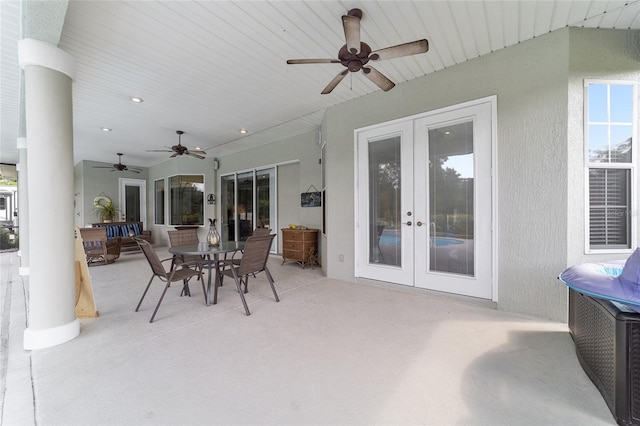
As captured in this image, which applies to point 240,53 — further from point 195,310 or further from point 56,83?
point 195,310

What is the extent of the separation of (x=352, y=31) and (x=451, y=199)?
2360 millimetres

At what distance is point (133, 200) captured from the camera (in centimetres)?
1029

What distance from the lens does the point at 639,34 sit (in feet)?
9.34

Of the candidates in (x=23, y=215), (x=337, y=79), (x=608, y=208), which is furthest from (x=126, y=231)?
(x=608, y=208)

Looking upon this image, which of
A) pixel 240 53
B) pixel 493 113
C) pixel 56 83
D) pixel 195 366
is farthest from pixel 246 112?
pixel 195 366

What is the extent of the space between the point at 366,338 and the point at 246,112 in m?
4.18

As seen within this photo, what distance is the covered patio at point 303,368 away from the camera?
160 cm

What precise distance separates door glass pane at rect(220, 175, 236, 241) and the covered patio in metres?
4.89

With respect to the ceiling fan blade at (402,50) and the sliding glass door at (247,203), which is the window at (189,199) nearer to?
the sliding glass door at (247,203)

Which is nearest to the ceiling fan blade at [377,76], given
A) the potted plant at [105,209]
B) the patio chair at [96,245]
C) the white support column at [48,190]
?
the white support column at [48,190]

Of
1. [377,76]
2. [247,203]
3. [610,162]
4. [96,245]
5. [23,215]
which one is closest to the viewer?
[377,76]

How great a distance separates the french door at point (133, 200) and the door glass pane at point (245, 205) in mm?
4875

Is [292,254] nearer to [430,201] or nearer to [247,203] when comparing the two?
[247,203]

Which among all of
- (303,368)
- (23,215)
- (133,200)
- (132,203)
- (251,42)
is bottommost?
(303,368)
